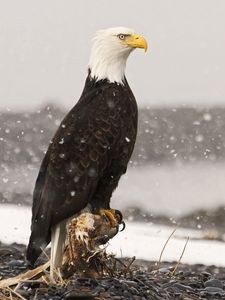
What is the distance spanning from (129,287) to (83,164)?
3.04 feet

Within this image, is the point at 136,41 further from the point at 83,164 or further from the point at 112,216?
the point at 112,216

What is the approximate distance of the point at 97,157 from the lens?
7.18m

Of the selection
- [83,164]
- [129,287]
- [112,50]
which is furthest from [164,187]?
[129,287]

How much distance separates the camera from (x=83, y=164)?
23.7 feet

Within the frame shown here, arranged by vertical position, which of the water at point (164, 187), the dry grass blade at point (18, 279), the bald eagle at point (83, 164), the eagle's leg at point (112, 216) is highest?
the water at point (164, 187)

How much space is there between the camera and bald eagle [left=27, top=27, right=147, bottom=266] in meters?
7.16

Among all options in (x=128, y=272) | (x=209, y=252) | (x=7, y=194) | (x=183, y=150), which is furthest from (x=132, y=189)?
(x=128, y=272)

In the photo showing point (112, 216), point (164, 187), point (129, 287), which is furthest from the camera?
point (164, 187)

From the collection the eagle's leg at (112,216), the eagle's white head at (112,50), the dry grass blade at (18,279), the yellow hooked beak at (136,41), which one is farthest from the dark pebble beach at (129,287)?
the yellow hooked beak at (136,41)

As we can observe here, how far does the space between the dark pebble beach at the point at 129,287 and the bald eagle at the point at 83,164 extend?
0.33m

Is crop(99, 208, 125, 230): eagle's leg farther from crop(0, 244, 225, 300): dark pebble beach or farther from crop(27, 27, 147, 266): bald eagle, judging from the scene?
crop(0, 244, 225, 300): dark pebble beach

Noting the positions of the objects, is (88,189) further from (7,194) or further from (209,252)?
(7,194)

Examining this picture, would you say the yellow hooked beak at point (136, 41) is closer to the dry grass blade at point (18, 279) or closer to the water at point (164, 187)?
the dry grass blade at point (18, 279)

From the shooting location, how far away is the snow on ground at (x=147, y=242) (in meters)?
10.8
